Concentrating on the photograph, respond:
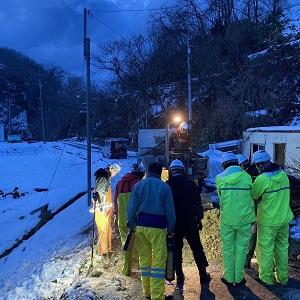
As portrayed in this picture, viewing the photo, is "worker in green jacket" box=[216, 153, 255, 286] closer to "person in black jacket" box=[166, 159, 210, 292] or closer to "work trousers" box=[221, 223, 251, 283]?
"work trousers" box=[221, 223, 251, 283]

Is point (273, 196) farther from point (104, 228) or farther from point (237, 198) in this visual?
point (104, 228)

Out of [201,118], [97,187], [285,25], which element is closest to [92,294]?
[97,187]

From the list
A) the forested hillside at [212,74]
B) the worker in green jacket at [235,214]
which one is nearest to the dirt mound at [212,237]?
the worker in green jacket at [235,214]

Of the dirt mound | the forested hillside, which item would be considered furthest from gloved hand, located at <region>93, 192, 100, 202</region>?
the forested hillside

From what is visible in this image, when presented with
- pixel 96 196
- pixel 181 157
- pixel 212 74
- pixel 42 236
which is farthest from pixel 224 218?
pixel 212 74

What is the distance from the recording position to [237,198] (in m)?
5.96

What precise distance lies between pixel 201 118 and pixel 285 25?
9962 mm

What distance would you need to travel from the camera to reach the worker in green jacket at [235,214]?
19.5 ft

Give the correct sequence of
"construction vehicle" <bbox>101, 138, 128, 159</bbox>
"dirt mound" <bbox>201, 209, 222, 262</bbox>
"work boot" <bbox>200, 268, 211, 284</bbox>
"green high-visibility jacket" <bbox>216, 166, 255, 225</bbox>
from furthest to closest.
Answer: "construction vehicle" <bbox>101, 138, 128, 159</bbox> → "dirt mound" <bbox>201, 209, 222, 262</bbox> → "work boot" <bbox>200, 268, 211, 284</bbox> → "green high-visibility jacket" <bbox>216, 166, 255, 225</bbox>

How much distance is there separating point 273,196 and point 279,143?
10447 millimetres

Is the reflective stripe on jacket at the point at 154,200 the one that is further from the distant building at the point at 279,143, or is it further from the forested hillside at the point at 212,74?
the forested hillside at the point at 212,74

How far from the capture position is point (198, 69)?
1483 inches

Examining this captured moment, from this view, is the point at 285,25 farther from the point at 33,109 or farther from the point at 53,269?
the point at 33,109

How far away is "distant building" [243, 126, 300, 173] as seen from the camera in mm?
14695
